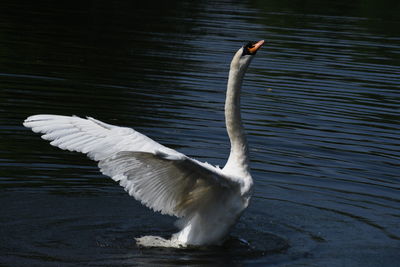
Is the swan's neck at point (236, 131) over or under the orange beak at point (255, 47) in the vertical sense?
under

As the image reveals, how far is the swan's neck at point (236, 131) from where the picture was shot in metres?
8.50

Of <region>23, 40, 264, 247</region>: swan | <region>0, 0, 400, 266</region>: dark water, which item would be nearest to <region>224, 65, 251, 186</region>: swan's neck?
<region>23, 40, 264, 247</region>: swan

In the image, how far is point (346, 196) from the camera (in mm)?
10984

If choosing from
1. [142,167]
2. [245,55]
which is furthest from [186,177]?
[245,55]

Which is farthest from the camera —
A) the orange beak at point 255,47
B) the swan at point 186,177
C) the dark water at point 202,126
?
the dark water at point 202,126

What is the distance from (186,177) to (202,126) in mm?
5923

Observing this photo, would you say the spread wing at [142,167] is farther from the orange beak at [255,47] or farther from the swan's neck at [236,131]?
the orange beak at [255,47]

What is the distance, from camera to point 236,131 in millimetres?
8641

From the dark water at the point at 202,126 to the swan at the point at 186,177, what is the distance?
31cm

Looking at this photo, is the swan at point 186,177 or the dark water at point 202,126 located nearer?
the swan at point 186,177

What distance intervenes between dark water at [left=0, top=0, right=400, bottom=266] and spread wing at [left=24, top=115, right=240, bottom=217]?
61 cm

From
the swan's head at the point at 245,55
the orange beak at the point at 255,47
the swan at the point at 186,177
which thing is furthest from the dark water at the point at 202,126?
the orange beak at the point at 255,47

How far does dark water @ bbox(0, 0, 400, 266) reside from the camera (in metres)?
9.05

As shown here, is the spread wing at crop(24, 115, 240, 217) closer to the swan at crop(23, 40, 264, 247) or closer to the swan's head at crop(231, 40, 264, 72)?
the swan at crop(23, 40, 264, 247)
